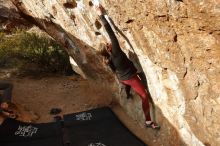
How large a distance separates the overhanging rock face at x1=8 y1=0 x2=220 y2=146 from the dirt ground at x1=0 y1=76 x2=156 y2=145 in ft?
5.30

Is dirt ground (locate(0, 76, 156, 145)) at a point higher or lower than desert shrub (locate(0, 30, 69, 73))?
lower

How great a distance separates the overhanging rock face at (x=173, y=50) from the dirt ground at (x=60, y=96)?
162 cm

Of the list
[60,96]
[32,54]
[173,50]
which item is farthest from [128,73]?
[32,54]

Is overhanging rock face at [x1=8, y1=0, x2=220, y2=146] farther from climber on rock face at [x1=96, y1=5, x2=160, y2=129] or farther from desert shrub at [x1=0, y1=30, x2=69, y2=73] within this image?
desert shrub at [x1=0, y1=30, x2=69, y2=73]

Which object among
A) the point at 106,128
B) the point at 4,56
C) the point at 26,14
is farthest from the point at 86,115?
the point at 4,56

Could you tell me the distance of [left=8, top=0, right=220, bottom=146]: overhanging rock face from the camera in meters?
5.02

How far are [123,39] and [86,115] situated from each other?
2.73 metres

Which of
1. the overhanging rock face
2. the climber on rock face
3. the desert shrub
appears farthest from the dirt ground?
the overhanging rock face

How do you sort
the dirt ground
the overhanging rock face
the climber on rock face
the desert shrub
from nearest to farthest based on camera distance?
the overhanging rock face < the climber on rock face < the dirt ground < the desert shrub

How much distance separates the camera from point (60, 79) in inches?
473

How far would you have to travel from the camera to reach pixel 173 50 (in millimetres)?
5781

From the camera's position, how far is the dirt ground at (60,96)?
956cm

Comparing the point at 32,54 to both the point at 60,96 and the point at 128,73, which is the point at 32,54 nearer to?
the point at 60,96

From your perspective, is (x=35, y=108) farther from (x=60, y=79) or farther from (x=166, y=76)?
(x=166, y=76)
